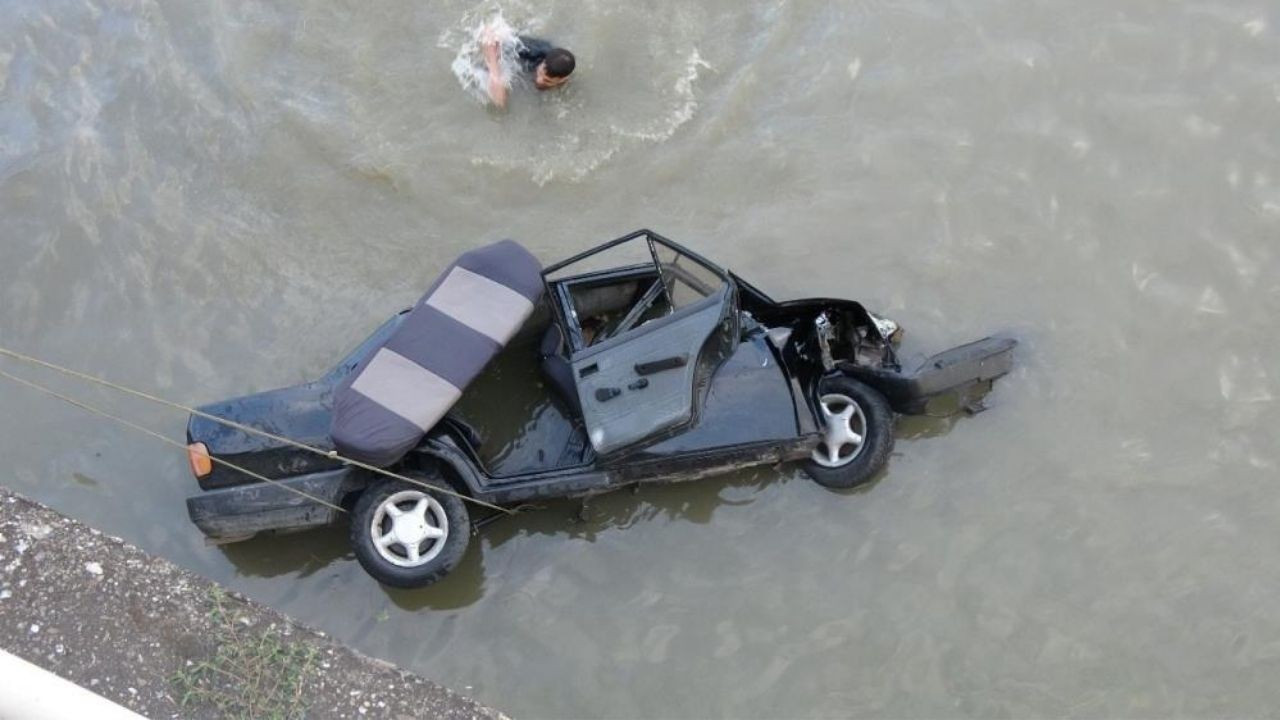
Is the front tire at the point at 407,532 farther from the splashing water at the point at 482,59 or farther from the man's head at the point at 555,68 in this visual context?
the splashing water at the point at 482,59

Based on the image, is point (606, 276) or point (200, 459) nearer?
point (200, 459)

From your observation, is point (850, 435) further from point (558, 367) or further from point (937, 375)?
point (558, 367)

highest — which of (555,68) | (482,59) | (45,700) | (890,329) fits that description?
(555,68)

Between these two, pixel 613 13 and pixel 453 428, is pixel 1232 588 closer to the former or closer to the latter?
pixel 453 428

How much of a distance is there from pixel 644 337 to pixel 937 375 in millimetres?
2051

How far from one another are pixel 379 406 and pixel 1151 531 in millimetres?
5408

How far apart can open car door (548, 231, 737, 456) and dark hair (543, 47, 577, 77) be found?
2126mm

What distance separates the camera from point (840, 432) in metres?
8.20

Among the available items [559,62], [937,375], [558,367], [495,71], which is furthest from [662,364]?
[495,71]

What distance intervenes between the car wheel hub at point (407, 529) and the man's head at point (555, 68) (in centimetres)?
405

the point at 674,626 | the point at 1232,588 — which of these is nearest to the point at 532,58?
the point at 674,626

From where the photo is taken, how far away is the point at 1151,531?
26.6 ft

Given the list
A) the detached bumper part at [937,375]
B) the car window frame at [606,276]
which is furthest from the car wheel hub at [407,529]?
the detached bumper part at [937,375]

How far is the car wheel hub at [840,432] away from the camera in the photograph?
26.8ft
